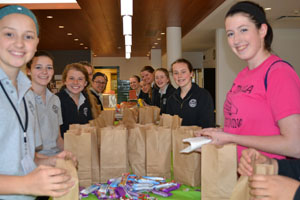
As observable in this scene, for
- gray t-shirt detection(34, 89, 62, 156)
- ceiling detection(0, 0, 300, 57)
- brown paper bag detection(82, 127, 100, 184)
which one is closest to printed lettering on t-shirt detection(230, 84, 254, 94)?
brown paper bag detection(82, 127, 100, 184)

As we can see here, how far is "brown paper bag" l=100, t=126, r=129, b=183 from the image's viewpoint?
146cm

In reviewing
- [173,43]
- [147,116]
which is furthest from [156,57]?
[147,116]

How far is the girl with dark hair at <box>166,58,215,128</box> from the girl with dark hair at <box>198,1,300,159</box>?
3.96ft

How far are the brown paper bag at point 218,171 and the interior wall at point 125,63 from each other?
14.2 metres

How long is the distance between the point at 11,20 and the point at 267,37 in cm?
119

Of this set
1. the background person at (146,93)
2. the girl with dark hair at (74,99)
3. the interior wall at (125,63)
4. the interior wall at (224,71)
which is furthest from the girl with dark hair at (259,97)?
the interior wall at (125,63)

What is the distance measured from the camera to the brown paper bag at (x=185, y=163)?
55.2 inches

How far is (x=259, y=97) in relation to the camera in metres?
1.27

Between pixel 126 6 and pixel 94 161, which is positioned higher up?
pixel 126 6

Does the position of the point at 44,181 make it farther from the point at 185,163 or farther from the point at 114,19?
the point at 114,19

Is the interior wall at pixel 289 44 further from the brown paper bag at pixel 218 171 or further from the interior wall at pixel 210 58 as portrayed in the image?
the brown paper bag at pixel 218 171

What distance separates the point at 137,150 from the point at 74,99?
1.59m

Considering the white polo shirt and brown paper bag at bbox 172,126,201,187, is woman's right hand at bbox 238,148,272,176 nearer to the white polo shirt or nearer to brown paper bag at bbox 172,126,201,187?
brown paper bag at bbox 172,126,201,187

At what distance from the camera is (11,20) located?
1.09 m
